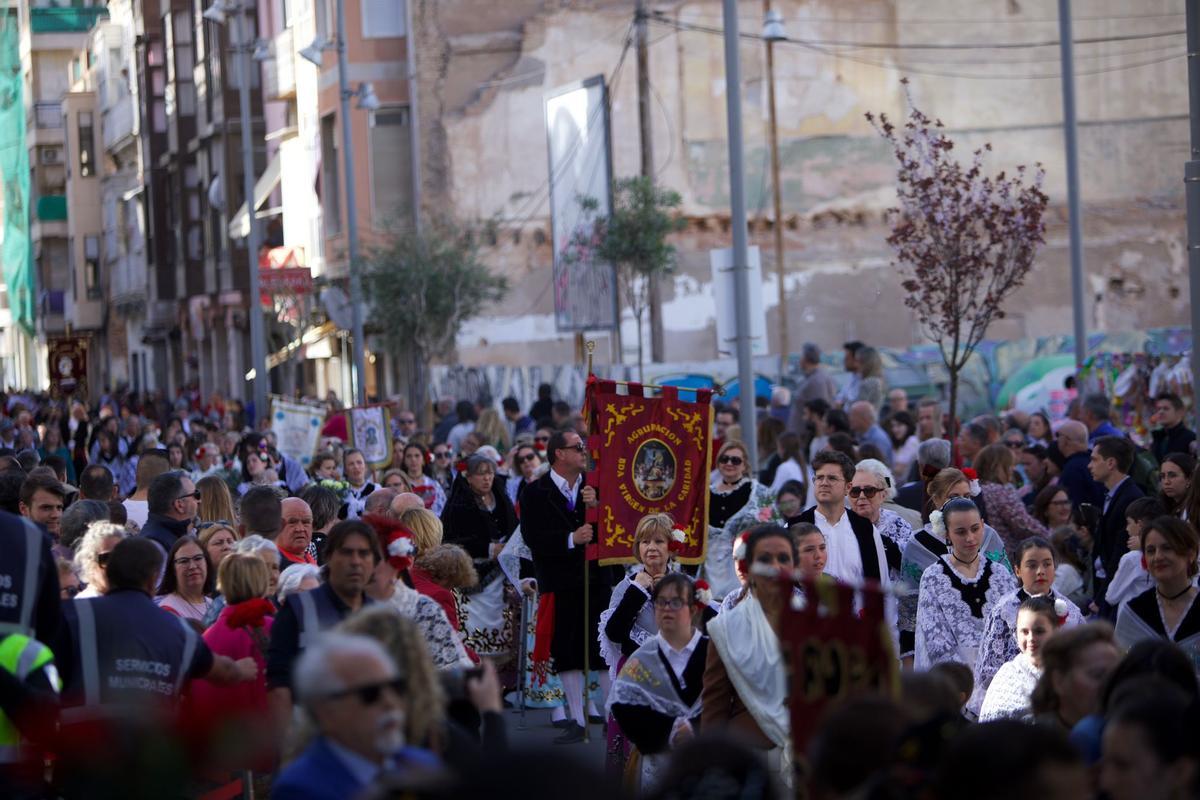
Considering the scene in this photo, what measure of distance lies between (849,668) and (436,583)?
5.43m

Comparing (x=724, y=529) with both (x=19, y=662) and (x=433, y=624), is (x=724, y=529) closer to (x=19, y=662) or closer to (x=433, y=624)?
(x=433, y=624)

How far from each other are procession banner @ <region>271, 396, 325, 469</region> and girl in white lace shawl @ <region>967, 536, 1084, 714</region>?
572 inches

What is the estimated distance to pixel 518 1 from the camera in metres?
41.2

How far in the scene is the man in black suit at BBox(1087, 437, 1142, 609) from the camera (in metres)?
11.7

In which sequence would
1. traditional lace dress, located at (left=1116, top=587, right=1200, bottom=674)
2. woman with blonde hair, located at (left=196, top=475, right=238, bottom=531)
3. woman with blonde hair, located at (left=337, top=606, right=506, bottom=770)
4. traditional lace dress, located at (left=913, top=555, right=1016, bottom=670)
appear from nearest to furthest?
woman with blonde hair, located at (left=337, top=606, right=506, bottom=770)
traditional lace dress, located at (left=1116, top=587, right=1200, bottom=674)
traditional lace dress, located at (left=913, top=555, right=1016, bottom=670)
woman with blonde hair, located at (left=196, top=475, right=238, bottom=531)

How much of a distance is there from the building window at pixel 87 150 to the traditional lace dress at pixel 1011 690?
71000 mm

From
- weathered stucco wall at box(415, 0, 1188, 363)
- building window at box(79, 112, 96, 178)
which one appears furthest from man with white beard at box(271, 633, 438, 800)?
building window at box(79, 112, 96, 178)

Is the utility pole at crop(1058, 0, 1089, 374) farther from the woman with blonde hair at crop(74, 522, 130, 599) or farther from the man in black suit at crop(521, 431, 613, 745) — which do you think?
the woman with blonde hair at crop(74, 522, 130, 599)

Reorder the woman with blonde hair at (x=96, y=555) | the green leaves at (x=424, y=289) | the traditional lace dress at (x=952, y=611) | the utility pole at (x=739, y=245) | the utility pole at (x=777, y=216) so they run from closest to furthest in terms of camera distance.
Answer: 1. the woman with blonde hair at (x=96, y=555)
2. the traditional lace dress at (x=952, y=611)
3. the utility pole at (x=739, y=245)
4. the green leaves at (x=424, y=289)
5. the utility pole at (x=777, y=216)

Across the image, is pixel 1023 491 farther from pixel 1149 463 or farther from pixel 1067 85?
pixel 1067 85

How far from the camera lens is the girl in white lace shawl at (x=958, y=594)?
9594 mm

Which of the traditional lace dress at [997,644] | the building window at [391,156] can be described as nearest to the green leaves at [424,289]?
the building window at [391,156]

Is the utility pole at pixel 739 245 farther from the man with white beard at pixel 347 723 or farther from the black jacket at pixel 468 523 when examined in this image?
the man with white beard at pixel 347 723

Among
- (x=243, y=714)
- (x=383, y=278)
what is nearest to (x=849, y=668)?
(x=243, y=714)
